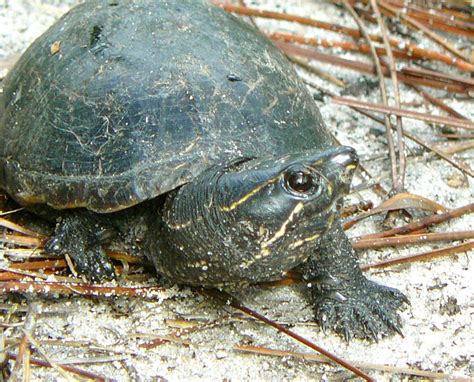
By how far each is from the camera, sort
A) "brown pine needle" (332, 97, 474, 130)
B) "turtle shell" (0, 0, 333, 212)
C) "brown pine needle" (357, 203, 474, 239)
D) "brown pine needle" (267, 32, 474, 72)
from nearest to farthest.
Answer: "turtle shell" (0, 0, 333, 212) → "brown pine needle" (357, 203, 474, 239) → "brown pine needle" (332, 97, 474, 130) → "brown pine needle" (267, 32, 474, 72)

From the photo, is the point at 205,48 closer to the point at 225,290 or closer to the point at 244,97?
the point at 244,97

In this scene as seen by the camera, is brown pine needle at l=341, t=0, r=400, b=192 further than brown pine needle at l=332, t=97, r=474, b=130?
No

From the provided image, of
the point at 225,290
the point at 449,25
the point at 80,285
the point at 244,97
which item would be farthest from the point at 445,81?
the point at 80,285

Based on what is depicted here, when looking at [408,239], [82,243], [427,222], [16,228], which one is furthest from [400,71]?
[16,228]

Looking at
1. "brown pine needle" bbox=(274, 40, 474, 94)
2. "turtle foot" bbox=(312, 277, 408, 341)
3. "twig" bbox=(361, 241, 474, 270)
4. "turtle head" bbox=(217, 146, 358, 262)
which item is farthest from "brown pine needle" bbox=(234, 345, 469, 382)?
"brown pine needle" bbox=(274, 40, 474, 94)

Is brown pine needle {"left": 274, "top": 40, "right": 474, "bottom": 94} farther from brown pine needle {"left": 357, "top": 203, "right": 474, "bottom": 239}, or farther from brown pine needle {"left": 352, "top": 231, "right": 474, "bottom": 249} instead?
brown pine needle {"left": 352, "top": 231, "right": 474, "bottom": 249}

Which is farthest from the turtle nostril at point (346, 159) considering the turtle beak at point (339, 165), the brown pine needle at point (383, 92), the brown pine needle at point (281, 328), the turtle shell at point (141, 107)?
the brown pine needle at point (383, 92)

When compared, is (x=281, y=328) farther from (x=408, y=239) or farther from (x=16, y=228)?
(x=16, y=228)
